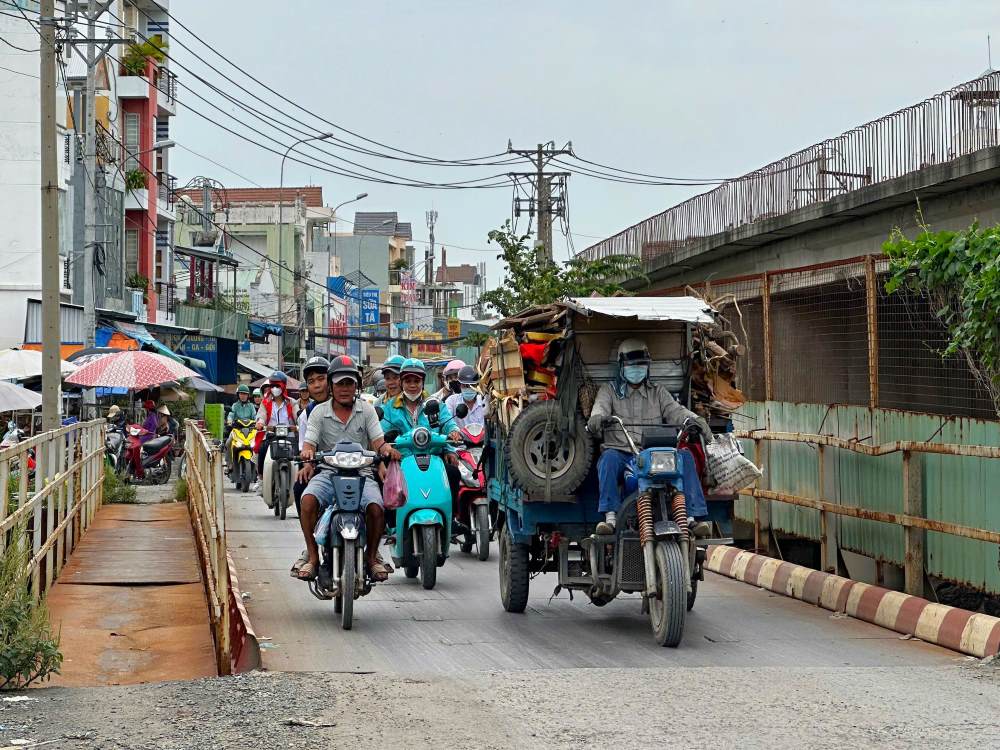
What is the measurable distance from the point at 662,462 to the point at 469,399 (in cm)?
751

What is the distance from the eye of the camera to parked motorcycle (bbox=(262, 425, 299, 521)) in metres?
19.6

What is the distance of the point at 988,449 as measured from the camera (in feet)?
31.4

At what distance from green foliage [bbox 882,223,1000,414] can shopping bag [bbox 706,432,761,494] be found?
1737 mm

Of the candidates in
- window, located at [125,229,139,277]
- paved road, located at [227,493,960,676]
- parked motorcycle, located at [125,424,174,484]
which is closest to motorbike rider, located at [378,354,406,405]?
paved road, located at [227,493,960,676]

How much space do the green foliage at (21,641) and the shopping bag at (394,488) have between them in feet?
10.5

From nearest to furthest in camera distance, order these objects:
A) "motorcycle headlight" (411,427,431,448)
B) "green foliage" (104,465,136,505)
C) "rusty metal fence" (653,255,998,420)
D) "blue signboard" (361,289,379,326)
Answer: "rusty metal fence" (653,255,998,420), "motorcycle headlight" (411,427,431,448), "green foliage" (104,465,136,505), "blue signboard" (361,289,379,326)

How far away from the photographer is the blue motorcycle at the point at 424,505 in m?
11.8

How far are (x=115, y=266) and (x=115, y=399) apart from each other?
634 centimetres

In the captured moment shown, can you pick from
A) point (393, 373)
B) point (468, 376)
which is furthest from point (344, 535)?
point (468, 376)

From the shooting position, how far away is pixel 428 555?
12.0 meters

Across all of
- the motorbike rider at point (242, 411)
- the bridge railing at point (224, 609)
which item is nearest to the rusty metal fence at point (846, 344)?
the bridge railing at point (224, 609)

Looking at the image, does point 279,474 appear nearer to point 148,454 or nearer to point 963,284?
point 148,454

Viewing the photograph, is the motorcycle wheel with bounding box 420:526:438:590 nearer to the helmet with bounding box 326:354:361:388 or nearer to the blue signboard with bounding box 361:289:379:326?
the helmet with bounding box 326:354:361:388

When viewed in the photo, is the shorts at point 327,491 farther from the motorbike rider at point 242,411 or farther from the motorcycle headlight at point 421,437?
the motorbike rider at point 242,411
